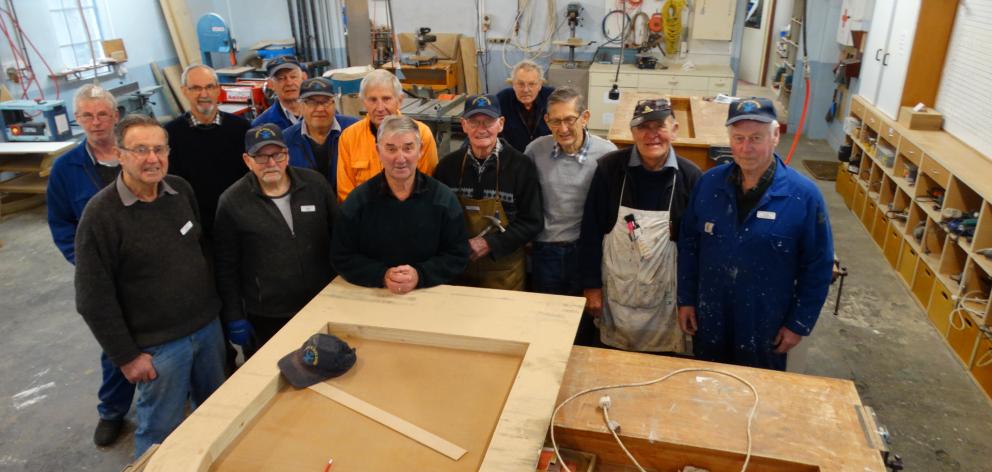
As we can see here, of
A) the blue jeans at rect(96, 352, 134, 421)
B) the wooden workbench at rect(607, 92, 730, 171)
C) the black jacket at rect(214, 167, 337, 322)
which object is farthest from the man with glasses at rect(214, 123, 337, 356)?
the wooden workbench at rect(607, 92, 730, 171)

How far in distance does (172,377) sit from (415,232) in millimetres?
1074

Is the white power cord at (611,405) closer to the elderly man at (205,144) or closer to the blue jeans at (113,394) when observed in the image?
the elderly man at (205,144)

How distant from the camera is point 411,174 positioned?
2.36 meters

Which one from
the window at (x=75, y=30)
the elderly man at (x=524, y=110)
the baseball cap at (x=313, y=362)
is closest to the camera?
the baseball cap at (x=313, y=362)

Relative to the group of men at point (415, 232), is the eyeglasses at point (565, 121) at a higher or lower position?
higher

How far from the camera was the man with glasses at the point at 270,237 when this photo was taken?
242cm

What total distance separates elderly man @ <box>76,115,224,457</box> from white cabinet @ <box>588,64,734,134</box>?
5656mm

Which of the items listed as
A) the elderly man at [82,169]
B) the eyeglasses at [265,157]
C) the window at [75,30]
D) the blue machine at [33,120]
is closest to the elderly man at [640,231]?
the eyeglasses at [265,157]

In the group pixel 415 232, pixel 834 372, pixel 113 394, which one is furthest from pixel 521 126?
pixel 113 394

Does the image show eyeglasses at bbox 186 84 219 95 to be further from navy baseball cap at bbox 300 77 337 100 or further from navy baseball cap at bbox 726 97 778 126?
navy baseball cap at bbox 726 97 778 126

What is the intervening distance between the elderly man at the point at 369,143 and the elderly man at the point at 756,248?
1.23 meters

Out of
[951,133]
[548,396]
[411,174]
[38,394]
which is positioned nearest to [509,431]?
[548,396]

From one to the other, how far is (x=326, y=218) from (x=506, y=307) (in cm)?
87

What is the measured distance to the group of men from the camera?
220 centimetres
